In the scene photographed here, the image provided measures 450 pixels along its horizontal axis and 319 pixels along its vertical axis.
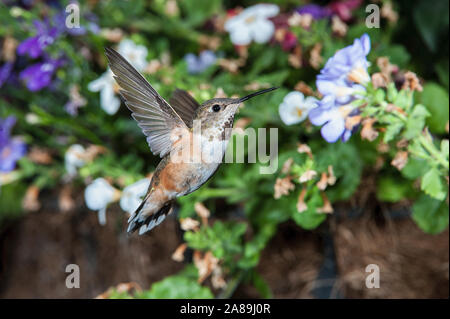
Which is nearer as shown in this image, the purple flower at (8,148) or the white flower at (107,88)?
the white flower at (107,88)

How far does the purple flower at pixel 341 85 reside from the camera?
2.43ft

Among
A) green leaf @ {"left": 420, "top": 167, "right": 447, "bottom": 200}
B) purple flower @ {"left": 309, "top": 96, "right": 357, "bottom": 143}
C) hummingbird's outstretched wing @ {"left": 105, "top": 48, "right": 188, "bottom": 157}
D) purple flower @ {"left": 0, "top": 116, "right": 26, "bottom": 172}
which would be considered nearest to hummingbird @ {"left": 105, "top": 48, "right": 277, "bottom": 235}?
hummingbird's outstretched wing @ {"left": 105, "top": 48, "right": 188, "bottom": 157}

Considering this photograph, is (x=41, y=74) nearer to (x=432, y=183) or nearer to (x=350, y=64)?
(x=350, y=64)

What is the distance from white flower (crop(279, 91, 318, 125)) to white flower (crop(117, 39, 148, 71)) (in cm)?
49

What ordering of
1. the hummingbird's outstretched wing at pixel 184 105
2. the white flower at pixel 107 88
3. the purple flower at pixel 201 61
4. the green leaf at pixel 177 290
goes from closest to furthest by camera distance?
the hummingbird's outstretched wing at pixel 184 105
the green leaf at pixel 177 290
the white flower at pixel 107 88
the purple flower at pixel 201 61

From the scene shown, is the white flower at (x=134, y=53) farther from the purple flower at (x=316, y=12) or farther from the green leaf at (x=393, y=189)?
the green leaf at (x=393, y=189)

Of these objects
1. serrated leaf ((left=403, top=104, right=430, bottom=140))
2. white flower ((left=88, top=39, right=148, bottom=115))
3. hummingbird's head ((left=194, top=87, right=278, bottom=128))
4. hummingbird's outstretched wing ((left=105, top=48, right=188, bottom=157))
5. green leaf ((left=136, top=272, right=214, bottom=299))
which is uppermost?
white flower ((left=88, top=39, right=148, bottom=115))

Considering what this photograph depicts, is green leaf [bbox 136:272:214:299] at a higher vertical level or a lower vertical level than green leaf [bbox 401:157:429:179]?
lower

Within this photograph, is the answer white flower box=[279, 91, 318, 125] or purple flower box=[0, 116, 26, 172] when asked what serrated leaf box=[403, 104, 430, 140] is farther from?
purple flower box=[0, 116, 26, 172]

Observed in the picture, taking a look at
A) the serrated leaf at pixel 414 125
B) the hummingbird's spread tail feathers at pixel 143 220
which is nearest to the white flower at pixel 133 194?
the hummingbird's spread tail feathers at pixel 143 220

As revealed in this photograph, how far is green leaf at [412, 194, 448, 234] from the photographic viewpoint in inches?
39.3

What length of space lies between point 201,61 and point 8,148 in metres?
0.65

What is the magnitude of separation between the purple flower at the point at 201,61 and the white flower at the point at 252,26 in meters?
0.11
